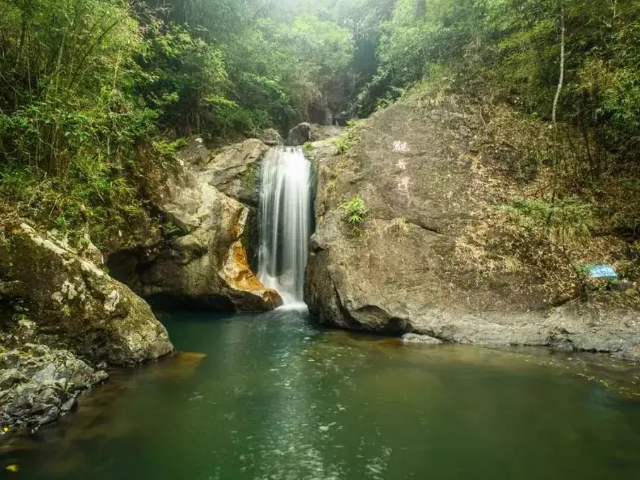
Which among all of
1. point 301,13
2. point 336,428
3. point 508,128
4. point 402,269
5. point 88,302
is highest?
point 301,13

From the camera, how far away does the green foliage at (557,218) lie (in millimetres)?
9586

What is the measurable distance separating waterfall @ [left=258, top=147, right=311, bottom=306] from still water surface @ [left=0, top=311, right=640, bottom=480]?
612cm

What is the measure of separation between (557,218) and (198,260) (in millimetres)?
8765

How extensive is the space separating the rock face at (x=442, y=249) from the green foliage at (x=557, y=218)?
1.44ft

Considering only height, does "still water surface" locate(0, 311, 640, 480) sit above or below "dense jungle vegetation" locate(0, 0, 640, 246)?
below

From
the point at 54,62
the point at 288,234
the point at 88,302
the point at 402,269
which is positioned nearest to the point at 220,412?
the point at 88,302

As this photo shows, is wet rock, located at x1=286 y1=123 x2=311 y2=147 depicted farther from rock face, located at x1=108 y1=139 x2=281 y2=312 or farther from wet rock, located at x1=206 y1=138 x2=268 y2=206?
rock face, located at x1=108 y1=139 x2=281 y2=312

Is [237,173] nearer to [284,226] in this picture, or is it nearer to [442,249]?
[284,226]

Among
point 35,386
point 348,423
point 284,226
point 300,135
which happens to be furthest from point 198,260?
point 300,135

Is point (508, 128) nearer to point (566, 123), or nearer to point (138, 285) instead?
point (566, 123)

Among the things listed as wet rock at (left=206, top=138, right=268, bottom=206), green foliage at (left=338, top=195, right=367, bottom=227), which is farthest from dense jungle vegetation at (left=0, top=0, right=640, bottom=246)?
green foliage at (left=338, top=195, right=367, bottom=227)

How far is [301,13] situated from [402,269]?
2239cm

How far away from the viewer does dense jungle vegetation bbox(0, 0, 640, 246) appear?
705 centimetres

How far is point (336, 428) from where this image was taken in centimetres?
A: 502
